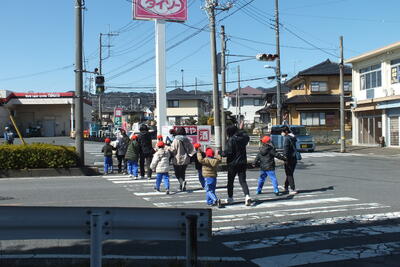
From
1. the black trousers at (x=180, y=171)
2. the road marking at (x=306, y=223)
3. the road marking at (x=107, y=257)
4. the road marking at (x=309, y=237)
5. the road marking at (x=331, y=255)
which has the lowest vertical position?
the road marking at (x=331, y=255)

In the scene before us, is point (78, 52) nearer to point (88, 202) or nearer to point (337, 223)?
point (88, 202)

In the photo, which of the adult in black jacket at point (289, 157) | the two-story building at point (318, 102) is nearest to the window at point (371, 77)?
the two-story building at point (318, 102)

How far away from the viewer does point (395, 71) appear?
Result: 31.0 meters

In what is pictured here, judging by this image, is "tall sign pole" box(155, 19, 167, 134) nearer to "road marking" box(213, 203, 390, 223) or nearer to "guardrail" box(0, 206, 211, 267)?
"road marking" box(213, 203, 390, 223)

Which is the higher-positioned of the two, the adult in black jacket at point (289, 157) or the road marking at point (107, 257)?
the adult in black jacket at point (289, 157)

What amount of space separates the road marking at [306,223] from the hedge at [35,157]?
9801 millimetres

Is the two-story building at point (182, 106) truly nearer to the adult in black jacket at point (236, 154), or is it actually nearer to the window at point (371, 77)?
the window at point (371, 77)

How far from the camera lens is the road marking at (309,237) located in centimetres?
629

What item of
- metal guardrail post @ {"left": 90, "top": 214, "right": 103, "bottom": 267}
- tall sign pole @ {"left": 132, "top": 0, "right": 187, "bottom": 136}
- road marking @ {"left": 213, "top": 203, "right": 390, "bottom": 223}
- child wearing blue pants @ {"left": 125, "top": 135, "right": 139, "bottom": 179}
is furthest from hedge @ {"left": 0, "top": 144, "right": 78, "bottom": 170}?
metal guardrail post @ {"left": 90, "top": 214, "right": 103, "bottom": 267}

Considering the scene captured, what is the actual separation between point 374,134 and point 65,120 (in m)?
34.8

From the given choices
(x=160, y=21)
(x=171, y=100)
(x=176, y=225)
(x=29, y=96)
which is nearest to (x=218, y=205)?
(x=176, y=225)

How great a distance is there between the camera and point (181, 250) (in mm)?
5949

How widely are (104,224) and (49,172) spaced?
1235 cm

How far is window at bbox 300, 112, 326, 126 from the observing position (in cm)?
4497
